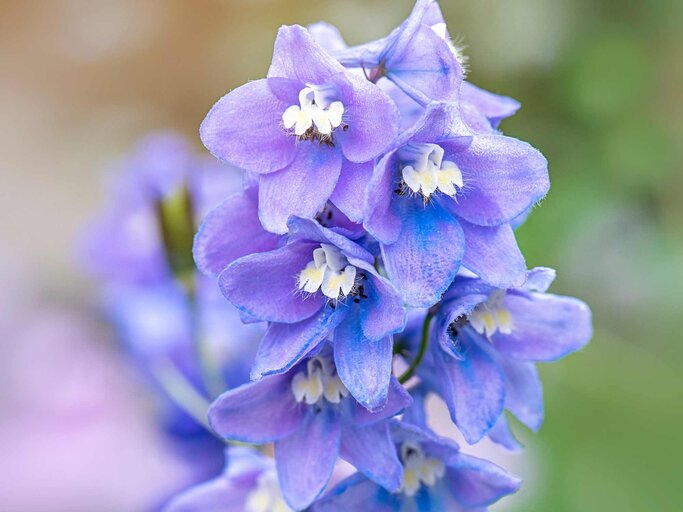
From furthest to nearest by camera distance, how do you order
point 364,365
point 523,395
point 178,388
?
point 178,388
point 523,395
point 364,365

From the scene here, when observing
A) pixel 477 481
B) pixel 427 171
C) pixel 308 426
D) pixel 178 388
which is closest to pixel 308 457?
pixel 308 426

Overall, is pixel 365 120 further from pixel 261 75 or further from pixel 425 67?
pixel 261 75

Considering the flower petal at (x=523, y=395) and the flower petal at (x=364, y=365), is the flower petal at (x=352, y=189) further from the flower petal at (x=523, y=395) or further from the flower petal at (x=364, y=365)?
the flower petal at (x=523, y=395)

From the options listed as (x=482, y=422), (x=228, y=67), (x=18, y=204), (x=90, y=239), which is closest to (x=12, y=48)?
(x=18, y=204)

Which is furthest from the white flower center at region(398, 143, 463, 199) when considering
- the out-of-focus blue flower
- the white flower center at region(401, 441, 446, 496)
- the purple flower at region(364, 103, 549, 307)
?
the out-of-focus blue flower

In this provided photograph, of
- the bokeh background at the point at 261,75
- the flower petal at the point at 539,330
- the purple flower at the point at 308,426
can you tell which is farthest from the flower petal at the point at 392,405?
the bokeh background at the point at 261,75

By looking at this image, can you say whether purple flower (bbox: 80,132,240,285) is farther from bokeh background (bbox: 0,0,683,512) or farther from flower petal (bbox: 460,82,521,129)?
flower petal (bbox: 460,82,521,129)

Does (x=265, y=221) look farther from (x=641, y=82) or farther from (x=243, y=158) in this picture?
(x=641, y=82)
